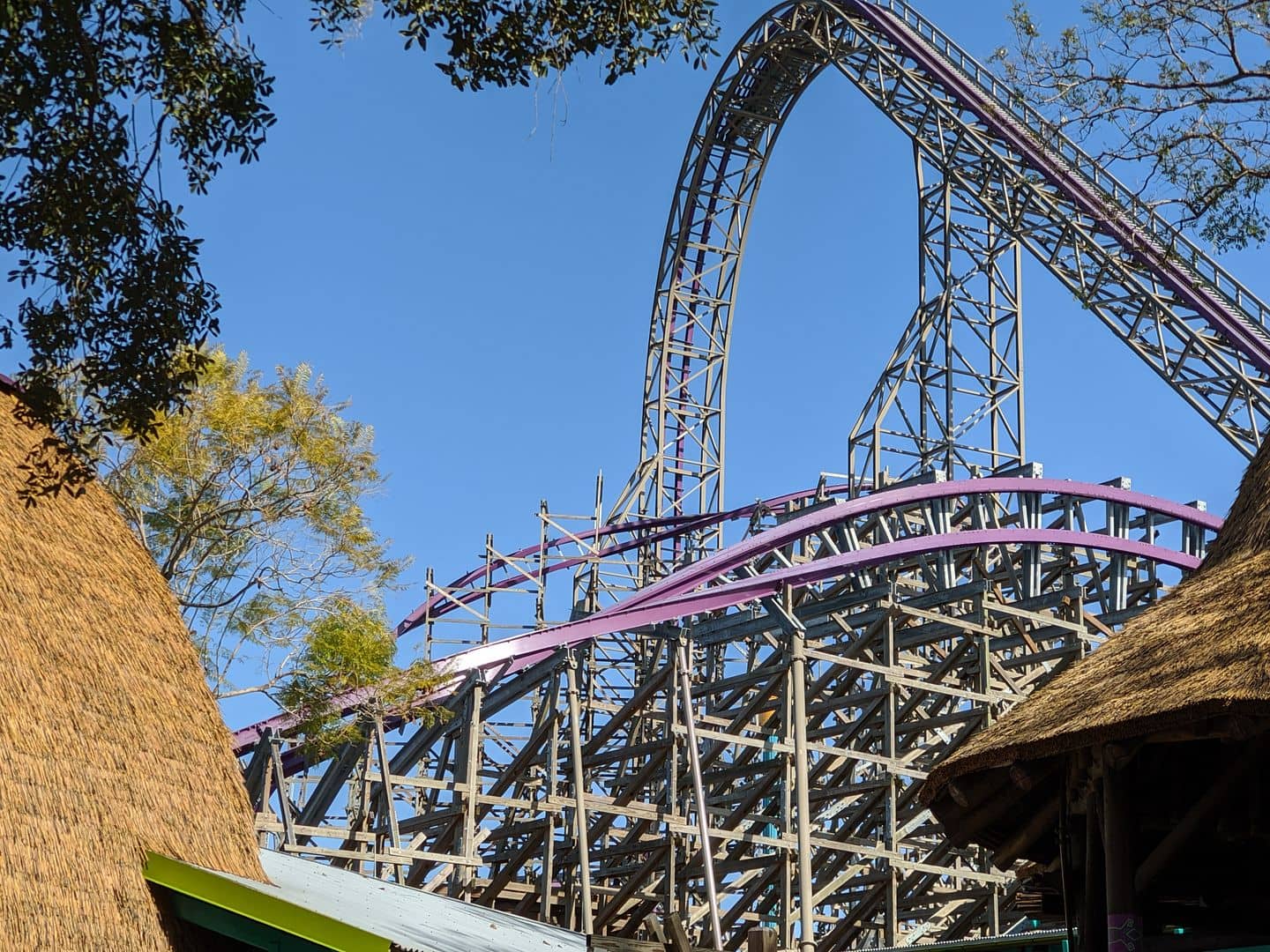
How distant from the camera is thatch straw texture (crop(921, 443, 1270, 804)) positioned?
291 inches

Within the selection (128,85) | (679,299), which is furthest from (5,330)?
(679,299)

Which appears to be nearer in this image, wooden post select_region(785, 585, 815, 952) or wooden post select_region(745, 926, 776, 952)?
wooden post select_region(745, 926, 776, 952)

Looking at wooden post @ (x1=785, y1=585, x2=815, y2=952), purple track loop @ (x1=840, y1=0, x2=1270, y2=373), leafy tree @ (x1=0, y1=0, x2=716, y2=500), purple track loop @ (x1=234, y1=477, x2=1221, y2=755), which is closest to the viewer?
Result: leafy tree @ (x1=0, y1=0, x2=716, y2=500)

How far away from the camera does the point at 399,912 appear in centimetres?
1055

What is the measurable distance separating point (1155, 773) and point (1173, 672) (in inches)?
41.0

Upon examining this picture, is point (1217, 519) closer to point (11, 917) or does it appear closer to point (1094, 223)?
point (1094, 223)

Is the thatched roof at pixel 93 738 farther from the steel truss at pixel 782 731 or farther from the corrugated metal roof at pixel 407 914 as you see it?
the steel truss at pixel 782 731

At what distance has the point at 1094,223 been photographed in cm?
1947

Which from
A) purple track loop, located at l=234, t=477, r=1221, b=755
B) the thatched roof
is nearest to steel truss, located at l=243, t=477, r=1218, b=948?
purple track loop, located at l=234, t=477, r=1221, b=755

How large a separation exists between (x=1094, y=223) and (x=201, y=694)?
13103 mm

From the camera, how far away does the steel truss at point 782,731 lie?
1593cm

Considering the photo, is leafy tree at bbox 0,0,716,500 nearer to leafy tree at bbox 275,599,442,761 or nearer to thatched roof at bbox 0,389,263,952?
thatched roof at bbox 0,389,263,952

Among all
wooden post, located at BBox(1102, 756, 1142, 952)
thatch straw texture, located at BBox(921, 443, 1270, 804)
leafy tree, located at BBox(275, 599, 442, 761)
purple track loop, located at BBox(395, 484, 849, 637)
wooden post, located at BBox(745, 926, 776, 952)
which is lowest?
wooden post, located at BBox(745, 926, 776, 952)

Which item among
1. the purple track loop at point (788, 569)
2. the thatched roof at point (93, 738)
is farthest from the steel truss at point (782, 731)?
the thatched roof at point (93, 738)
